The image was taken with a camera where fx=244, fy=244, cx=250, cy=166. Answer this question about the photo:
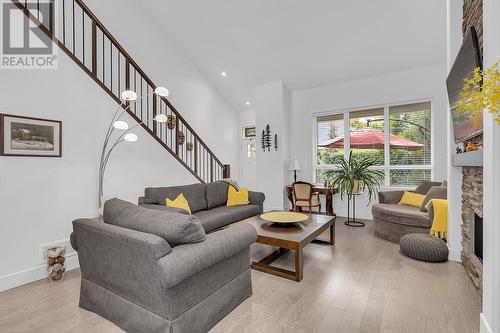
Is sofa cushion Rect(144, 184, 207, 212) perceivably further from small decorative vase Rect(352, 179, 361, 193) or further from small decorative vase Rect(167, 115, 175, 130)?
small decorative vase Rect(352, 179, 361, 193)

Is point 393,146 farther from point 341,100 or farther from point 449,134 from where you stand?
point 449,134

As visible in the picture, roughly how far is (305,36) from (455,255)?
3964mm

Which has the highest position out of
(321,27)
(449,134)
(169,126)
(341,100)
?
(321,27)

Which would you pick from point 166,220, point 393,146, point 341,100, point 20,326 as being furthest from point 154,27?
point 393,146

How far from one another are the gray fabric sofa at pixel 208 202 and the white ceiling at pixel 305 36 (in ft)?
9.09

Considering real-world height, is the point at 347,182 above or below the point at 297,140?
below

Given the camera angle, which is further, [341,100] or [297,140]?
[297,140]

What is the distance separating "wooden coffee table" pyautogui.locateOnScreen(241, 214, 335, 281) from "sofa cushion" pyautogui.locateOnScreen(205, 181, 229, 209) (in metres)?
1.14

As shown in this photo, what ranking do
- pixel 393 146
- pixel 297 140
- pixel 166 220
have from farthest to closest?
pixel 297 140 < pixel 393 146 < pixel 166 220

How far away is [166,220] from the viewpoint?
1.70 metres

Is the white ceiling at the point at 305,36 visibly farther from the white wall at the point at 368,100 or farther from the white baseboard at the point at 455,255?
the white baseboard at the point at 455,255

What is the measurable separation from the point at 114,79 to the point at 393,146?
217 inches

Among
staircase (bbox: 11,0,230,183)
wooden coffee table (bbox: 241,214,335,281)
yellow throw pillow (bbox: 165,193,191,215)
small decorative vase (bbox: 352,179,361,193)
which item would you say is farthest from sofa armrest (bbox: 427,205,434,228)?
A: staircase (bbox: 11,0,230,183)

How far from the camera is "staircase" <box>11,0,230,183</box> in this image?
10.9ft
